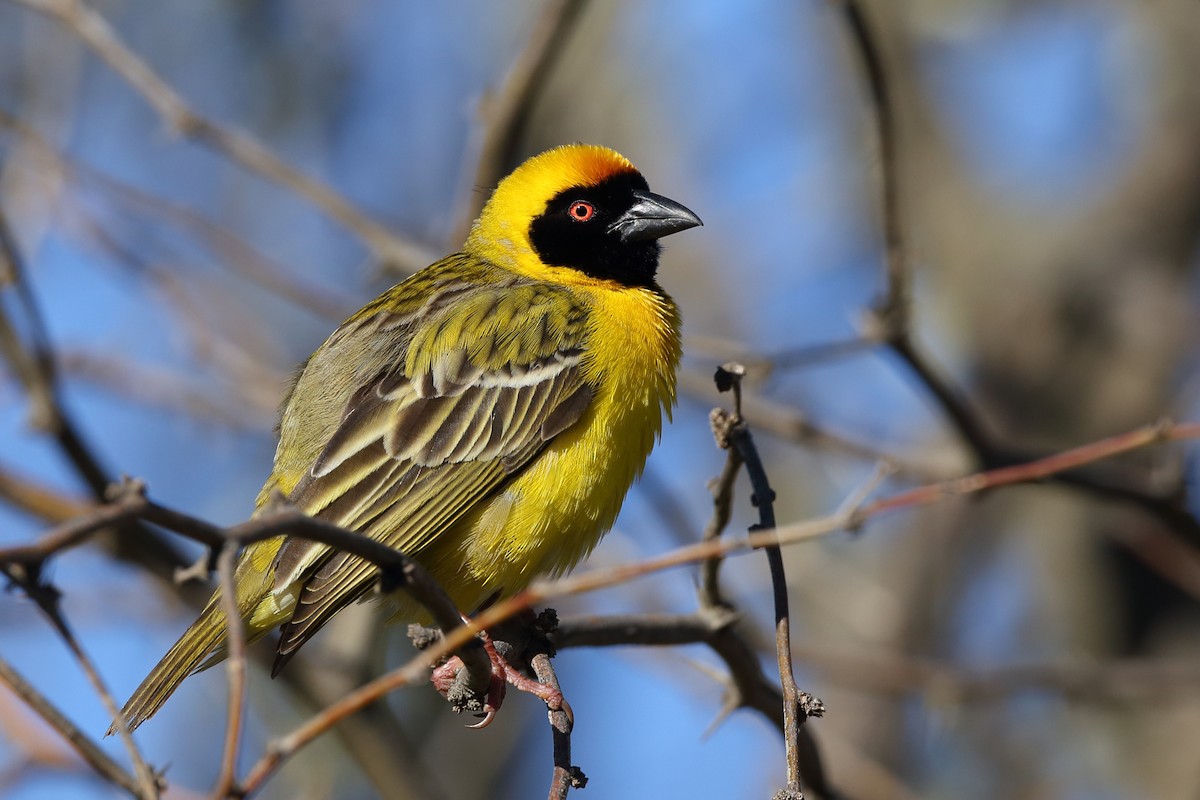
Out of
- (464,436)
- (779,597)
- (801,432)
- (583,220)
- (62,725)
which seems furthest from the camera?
(801,432)

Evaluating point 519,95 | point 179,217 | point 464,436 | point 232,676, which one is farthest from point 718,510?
point 179,217

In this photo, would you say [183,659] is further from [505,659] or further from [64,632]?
[64,632]

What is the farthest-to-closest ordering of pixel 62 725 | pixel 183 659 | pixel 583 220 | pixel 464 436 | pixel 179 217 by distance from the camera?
pixel 179 217
pixel 583 220
pixel 464 436
pixel 183 659
pixel 62 725

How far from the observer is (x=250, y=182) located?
11.4 m

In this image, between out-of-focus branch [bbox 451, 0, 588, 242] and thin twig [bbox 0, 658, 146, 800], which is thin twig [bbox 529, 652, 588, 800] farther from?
out-of-focus branch [bbox 451, 0, 588, 242]

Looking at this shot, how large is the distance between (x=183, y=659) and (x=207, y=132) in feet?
8.79

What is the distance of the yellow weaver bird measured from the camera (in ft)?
14.5

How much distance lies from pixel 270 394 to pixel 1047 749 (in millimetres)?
5567

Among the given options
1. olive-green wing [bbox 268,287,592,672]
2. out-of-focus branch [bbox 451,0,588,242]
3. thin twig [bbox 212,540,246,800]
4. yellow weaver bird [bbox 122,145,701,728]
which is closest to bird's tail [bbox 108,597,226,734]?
yellow weaver bird [bbox 122,145,701,728]

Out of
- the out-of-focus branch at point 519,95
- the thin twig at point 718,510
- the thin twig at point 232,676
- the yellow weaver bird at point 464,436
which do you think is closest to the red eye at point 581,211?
the yellow weaver bird at point 464,436

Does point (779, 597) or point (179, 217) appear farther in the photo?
point (179, 217)

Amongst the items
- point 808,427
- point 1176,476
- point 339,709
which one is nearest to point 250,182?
point 808,427

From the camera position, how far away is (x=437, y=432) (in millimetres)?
4906

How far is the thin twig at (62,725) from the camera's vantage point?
2.37 meters
